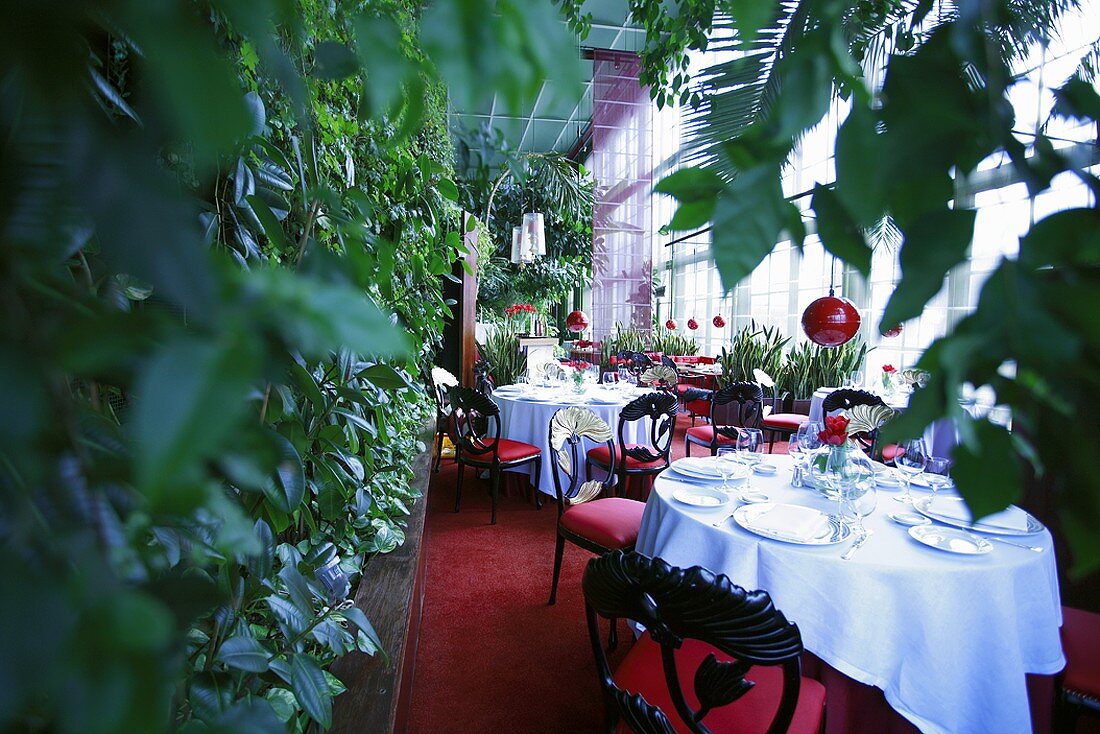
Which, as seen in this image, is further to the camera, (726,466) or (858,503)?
(726,466)

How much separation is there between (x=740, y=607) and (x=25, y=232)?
1156 mm

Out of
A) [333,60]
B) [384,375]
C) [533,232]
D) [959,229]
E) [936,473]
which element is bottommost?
[936,473]

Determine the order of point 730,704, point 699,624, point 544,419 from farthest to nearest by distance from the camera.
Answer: point 544,419
point 730,704
point 699,624

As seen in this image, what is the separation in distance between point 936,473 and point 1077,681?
689 mm

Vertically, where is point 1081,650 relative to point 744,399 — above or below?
below

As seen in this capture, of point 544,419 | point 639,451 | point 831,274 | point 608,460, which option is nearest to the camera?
point 831,274

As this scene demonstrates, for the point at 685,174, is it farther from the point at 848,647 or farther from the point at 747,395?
the point at 747,395

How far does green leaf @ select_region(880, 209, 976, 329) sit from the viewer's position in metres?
0.25

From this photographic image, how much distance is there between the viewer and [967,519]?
168 cm

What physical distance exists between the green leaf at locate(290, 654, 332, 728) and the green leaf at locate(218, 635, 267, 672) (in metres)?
0.04

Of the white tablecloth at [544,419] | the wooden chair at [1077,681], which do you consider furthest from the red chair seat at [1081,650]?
the white tablecloth at [544,419]

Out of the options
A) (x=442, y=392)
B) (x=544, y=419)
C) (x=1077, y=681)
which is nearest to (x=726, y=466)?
(x=1077, y=681)

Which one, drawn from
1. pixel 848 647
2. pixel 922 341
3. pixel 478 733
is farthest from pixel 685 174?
pixel 922 341

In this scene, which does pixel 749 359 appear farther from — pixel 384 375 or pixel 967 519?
pixel 384 375
